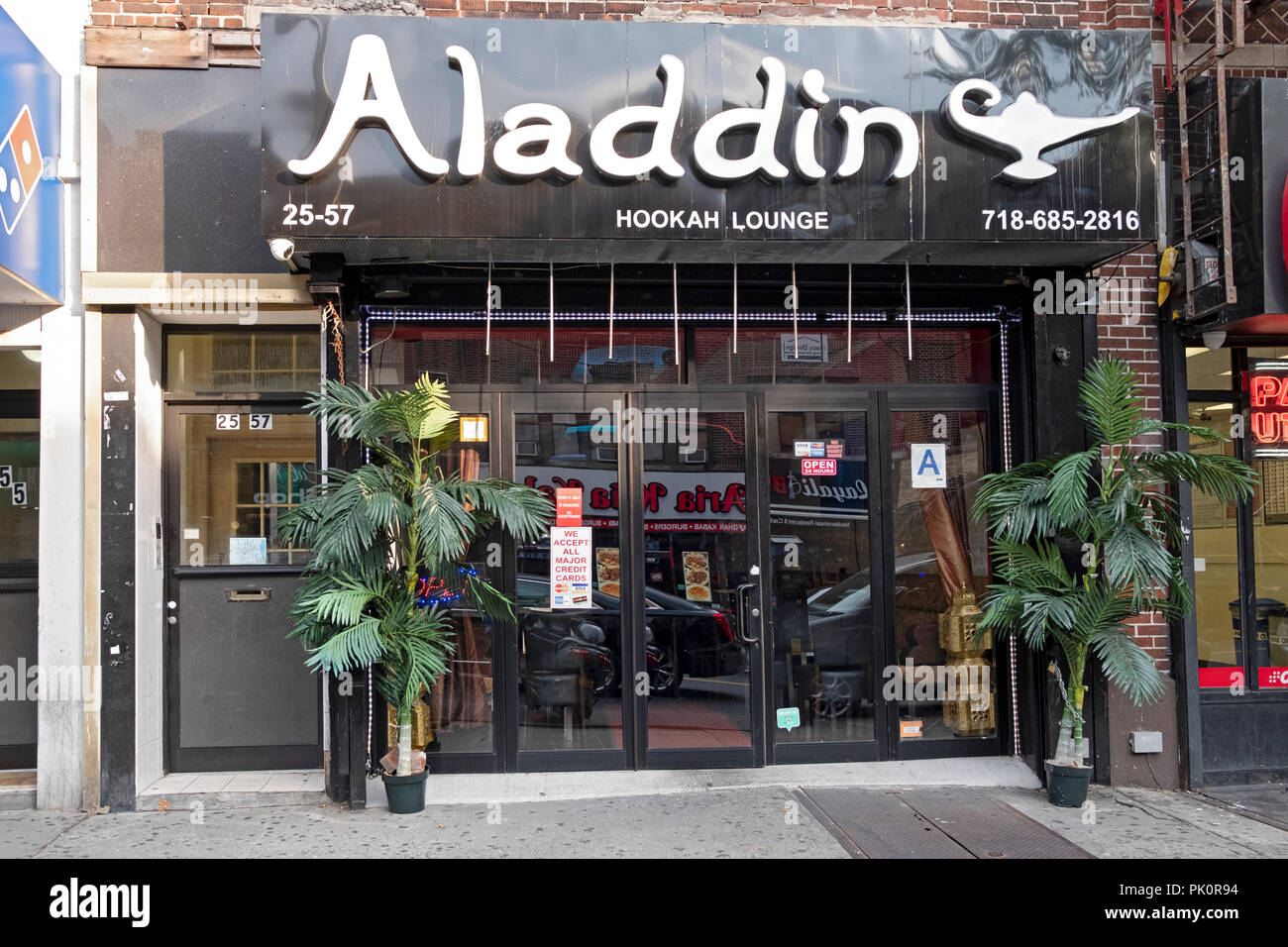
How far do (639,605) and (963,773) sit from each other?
238cm

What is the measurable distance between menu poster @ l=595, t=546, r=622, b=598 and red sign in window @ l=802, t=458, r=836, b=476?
139cm

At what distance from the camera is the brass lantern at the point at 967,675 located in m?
6.24

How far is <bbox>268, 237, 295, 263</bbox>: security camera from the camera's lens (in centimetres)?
507

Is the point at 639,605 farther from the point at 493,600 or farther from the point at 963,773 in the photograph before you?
the point at 963,773

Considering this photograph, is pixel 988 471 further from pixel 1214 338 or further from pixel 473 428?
pixel 473 428

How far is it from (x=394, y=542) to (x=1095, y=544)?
4.14 m

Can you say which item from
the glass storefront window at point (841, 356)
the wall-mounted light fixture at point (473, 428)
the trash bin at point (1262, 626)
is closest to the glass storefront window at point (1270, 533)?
the trash bin at point (1262, 626)

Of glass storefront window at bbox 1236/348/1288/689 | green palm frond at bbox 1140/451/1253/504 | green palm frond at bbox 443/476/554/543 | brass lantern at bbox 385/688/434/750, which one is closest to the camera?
green palm frond at bbox 443/476/554/543

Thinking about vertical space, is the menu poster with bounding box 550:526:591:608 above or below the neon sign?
below

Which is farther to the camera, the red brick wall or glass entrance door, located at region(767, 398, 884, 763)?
glass entrance door, located at region(767, 398, 884, 763)

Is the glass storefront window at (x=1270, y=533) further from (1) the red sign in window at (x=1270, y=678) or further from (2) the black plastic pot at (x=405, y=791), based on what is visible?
(2) the black plastic pot at (x=405, y=791)
